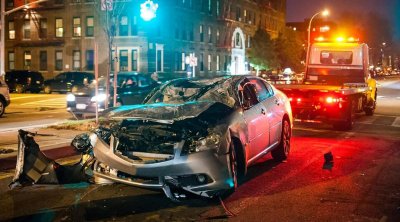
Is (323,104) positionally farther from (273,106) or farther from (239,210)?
(239,210)

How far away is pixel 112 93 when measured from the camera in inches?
702

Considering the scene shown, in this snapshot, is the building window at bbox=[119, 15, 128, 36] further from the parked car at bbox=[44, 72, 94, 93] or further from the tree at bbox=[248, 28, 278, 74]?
the tree at bbox=[248, 28, 278, 74]

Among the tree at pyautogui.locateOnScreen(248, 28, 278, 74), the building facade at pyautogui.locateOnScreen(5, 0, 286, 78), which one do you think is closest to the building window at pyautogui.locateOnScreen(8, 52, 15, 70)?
the building facade at pyautogui.locateOnScreen(5, 0, 286, 78)

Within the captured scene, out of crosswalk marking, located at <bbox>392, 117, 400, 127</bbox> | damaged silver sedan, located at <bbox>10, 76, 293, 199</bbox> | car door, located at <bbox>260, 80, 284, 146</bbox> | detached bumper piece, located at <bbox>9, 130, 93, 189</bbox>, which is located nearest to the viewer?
damaged silver sedan, located at <bbox>10, 76, 293, 199</bbox>

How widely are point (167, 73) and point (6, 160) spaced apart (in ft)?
129

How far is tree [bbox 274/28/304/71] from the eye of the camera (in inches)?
2603

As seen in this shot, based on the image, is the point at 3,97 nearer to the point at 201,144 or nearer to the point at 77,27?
the point at 201,144

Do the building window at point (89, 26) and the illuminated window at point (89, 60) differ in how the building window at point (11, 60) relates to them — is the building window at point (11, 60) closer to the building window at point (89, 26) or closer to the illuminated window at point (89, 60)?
the illuminated window at point (89, 60)

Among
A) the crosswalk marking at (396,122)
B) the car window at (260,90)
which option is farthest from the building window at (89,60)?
the car window at (260,90)

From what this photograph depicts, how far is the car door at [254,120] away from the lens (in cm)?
759

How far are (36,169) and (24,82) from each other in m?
33.5

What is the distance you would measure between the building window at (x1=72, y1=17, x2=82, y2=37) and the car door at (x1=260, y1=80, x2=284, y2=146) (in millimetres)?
40948

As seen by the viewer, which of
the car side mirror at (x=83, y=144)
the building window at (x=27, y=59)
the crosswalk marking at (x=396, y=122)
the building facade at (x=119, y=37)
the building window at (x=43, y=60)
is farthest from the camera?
the building window at (x=27, y=59)

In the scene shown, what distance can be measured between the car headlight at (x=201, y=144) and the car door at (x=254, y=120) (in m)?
1.18
